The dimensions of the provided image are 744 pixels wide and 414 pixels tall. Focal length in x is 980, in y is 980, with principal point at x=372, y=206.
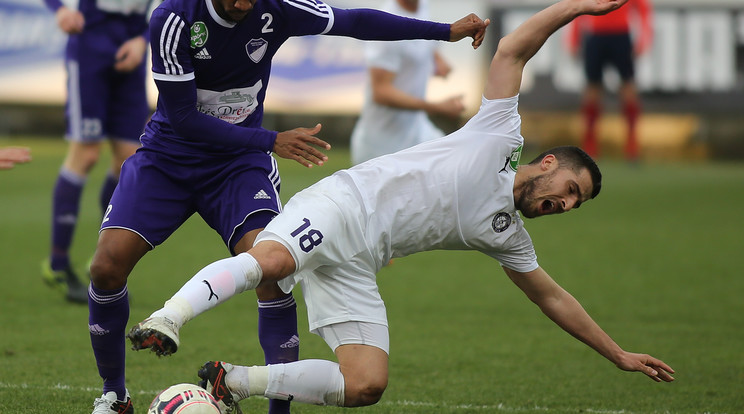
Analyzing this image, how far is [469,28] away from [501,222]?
94 cm

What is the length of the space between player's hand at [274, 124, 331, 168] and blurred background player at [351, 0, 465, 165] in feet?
13.2

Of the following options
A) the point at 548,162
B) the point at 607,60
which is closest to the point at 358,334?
the point at 548,162

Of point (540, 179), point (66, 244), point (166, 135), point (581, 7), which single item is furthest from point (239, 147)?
point (66, 244)

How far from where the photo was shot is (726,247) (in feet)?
29.7

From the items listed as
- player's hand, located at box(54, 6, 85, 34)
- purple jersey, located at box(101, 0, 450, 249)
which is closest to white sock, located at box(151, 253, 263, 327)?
purple jersey, located at box(101, 0, 450, 249)

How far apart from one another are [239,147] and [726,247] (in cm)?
648

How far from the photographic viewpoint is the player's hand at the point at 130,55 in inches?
257

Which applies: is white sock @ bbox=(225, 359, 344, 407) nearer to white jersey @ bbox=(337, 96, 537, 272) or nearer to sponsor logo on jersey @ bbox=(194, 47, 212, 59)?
white jersey @ bbox=(337, 96, 537, 272)

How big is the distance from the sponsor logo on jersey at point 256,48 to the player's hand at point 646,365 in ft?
6.26

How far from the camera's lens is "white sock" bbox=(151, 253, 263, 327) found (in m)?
3.16

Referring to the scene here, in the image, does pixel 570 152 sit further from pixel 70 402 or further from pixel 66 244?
pixel 66 244

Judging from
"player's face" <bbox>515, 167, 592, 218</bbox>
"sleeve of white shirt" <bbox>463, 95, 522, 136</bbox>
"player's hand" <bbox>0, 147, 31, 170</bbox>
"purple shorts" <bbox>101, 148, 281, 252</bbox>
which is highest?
"sleeve of white shirt" <bbox>463, 95, 522, 136</bbox>

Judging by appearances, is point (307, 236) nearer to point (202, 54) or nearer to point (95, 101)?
point (202, 54)

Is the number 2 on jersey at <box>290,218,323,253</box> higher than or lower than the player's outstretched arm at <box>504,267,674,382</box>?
higher
